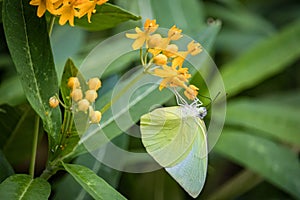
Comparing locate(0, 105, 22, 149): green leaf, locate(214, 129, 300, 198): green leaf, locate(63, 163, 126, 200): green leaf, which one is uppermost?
locate(63, 163, 126, 200): green leaf

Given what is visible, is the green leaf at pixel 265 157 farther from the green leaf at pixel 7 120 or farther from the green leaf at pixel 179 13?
the green leaf at pixel 7 120

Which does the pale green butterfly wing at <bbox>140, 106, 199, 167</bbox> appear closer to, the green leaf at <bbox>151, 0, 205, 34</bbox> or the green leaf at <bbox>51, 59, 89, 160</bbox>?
the green leaf at <bbox>51, 59, 89, 160</bbox>

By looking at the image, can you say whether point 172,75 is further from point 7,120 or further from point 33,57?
point 7,120

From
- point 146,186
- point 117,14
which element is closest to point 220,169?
point 146,186

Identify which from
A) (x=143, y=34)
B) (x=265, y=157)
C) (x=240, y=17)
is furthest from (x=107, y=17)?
(x=240, y=17)

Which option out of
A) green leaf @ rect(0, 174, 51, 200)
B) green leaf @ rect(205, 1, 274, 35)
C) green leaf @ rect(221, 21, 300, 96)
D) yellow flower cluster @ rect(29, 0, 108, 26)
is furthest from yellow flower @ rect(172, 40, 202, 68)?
green leaf @ rect(205, 1, 274, 35)

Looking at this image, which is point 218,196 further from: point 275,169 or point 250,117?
point 250,117

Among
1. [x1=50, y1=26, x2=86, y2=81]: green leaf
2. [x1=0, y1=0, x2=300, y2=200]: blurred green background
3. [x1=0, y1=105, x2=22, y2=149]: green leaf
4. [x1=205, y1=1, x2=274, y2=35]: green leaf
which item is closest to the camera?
[x1=0, y1=105, x2=22, y2=149]: green leaf

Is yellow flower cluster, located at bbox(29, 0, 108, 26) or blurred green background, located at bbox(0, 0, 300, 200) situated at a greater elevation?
yellow flower cluster, located at bbox(29, 0, 108, 26)
